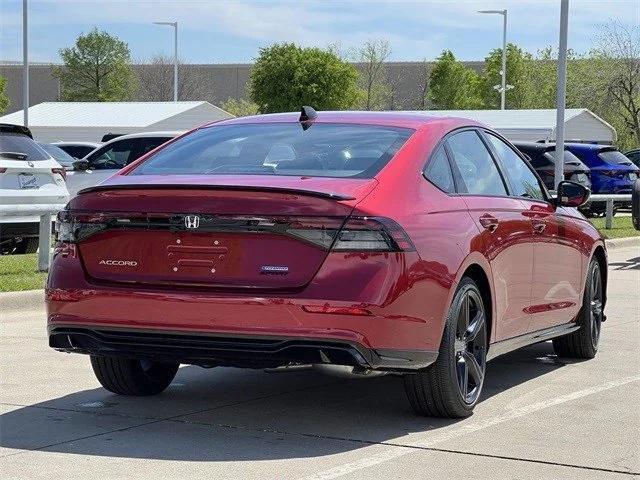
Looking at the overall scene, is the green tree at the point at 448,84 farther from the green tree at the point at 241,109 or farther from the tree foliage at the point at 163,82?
the tree foliage at the point at 163,82

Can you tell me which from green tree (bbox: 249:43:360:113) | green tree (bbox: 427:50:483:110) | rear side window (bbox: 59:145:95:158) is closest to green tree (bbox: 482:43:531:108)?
green tree (bbox: 427:50:483:110)

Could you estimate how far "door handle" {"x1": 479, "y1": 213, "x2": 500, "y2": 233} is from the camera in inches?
279

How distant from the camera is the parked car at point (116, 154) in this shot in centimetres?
2119

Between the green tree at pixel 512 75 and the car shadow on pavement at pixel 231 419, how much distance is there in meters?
80.9

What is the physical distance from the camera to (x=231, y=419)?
22.1 feet

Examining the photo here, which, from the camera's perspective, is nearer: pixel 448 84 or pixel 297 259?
pixel 297 259

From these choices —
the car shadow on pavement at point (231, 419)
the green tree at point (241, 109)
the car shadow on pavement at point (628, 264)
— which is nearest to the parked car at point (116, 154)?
the car shadow on pavement at point (628, 264)

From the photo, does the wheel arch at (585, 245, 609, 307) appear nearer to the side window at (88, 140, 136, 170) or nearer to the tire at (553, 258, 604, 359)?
the tire at (553, 258, 604, 359)

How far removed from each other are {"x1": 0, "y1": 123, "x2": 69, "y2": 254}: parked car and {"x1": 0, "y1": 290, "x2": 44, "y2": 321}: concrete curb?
2880 millimetres

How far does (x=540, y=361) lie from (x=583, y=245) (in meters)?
0.85

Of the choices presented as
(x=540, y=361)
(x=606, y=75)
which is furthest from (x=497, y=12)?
(x=540, y=361)

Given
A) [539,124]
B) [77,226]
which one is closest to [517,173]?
[77,226]

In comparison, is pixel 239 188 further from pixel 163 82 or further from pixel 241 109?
pixel 163 82

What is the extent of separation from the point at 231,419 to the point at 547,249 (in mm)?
2422
